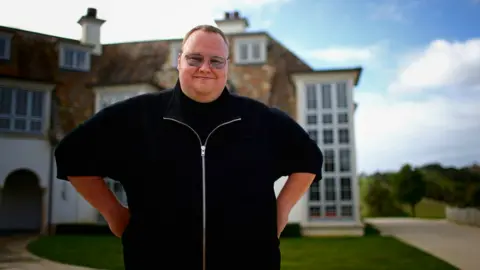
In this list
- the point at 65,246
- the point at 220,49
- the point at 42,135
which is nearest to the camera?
the point at 220,49


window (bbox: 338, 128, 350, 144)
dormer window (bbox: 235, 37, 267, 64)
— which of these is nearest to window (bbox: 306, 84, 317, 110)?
window (bbox: 338, 128, 350, 144)

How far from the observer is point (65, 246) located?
11109 mm

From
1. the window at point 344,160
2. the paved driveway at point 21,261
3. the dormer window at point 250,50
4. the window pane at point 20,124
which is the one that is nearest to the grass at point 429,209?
the window at point 344,160

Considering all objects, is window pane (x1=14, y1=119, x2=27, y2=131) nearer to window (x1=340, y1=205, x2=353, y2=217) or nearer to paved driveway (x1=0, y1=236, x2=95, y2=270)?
paved driveway (x1=0, y1=236, x2=95, y2=270)

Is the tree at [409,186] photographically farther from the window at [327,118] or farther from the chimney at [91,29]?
the chimney at [91,29]

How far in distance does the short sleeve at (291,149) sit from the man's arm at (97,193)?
2.65ft

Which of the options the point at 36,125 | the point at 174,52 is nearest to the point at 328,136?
the point at 174,52

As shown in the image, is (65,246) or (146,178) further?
(65,246)

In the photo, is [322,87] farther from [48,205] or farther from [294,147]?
[294,147]

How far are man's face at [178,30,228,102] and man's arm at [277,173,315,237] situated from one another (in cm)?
59

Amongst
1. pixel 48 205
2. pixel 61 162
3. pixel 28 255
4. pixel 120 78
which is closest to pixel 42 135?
pixel 48 205

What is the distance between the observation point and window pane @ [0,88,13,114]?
14555mm

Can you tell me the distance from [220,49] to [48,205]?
49.7 feet

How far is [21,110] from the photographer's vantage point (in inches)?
594
